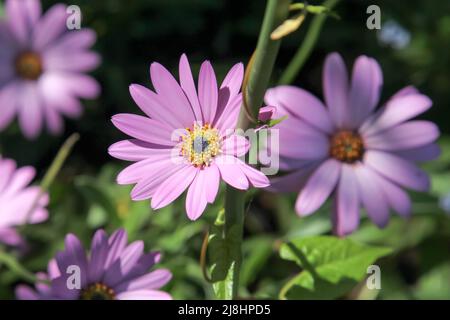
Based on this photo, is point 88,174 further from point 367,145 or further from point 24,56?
point 367,145

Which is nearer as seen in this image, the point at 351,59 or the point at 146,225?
the point at 146,225

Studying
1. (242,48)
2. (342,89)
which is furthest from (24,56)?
(342,89)

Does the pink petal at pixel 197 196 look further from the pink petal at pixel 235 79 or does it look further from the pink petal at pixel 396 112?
the pink petal at pixel 396 112

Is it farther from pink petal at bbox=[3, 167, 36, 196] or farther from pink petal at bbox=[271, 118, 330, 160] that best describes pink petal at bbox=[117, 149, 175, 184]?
pink petal at bbox=[3, 167, 36, 196]

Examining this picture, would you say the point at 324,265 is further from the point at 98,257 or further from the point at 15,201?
the point at 15,201

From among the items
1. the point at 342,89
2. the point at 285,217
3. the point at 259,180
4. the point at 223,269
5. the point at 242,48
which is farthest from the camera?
the point at 242,48

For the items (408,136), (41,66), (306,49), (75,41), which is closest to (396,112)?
(408,136)

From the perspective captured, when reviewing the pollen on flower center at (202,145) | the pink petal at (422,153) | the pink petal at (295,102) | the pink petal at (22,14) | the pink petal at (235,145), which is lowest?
the pink petal at (235,145)

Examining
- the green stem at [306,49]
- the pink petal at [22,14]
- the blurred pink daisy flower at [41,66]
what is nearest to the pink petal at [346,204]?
the green stem at [306,49]
